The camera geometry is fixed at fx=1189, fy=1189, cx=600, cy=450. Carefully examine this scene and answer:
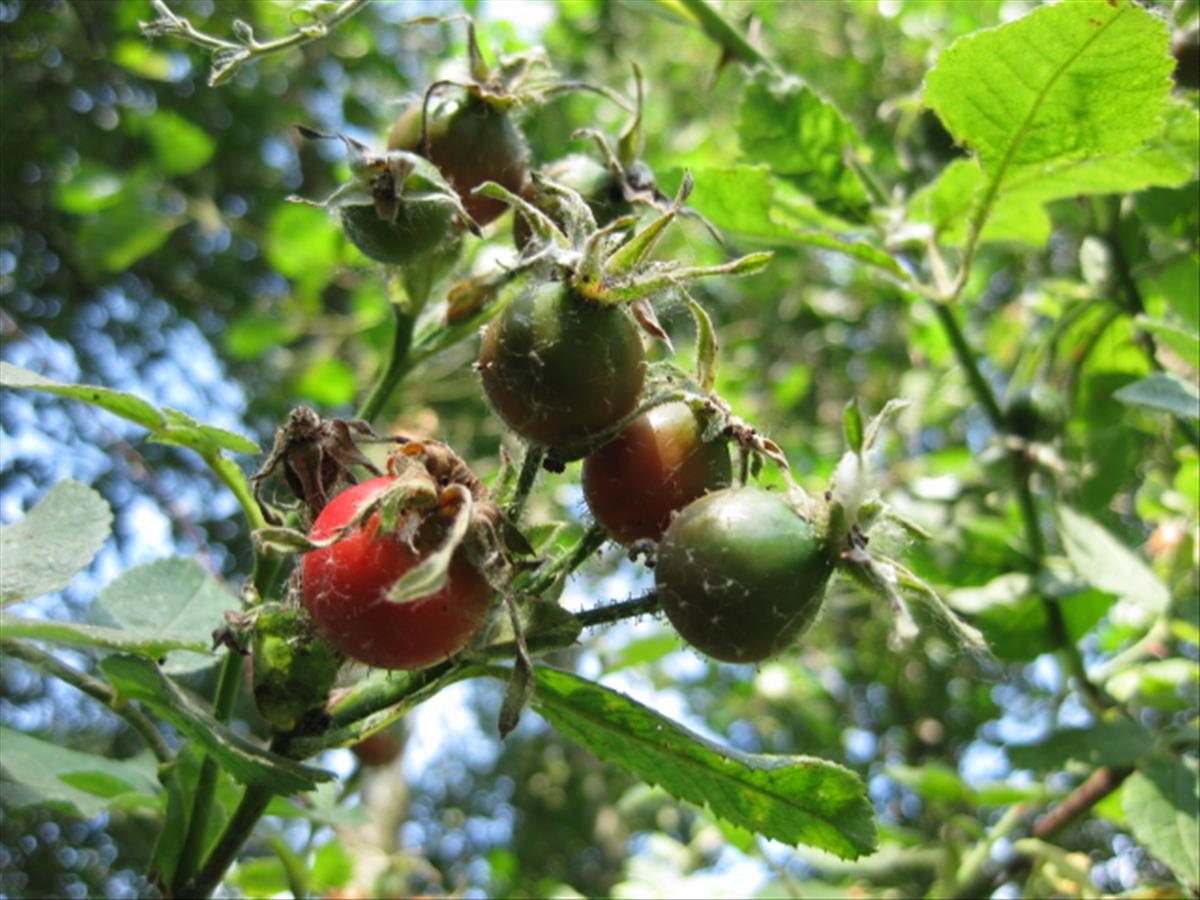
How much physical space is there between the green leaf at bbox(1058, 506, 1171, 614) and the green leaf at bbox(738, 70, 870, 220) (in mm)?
528

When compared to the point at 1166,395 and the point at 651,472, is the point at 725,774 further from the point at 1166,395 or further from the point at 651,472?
the point at 1166,395

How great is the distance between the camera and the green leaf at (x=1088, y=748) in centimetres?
144

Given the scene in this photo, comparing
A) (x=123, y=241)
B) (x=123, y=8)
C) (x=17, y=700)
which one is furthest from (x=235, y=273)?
(x=17, y=700)

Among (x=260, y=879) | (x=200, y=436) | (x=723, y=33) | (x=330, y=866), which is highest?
(x=723, y=33)

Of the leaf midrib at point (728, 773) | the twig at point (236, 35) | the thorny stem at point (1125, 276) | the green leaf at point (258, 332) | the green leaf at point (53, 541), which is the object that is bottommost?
the green leaf at point (258, 332)

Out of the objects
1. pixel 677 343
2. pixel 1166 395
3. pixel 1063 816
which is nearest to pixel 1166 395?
pixel 1166 395

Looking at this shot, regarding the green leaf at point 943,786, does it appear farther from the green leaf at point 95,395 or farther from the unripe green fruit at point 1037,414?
the green leaf at point 95,395

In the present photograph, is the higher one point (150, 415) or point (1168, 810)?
point (150, 415)

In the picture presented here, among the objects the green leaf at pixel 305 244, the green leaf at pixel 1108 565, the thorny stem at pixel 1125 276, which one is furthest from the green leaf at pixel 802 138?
the green leaf at pixel 305 244

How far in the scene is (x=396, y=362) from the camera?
1.21 meters

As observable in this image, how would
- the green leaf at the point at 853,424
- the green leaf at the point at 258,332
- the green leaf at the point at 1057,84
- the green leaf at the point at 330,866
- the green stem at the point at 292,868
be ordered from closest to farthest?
the green leaf at the point at 853,424 → the green leaf at the point at 1057,84 → the green stem at the point at 292,868 → the green leaf at the point at 330,866 → the green leaf at the point at 258,332

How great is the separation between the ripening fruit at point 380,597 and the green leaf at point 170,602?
47 centimetres

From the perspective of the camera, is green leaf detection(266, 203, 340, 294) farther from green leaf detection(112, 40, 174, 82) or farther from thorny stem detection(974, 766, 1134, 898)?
thorny stem detection(974, 766, 1134, 898)

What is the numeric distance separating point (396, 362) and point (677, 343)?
2.20m
